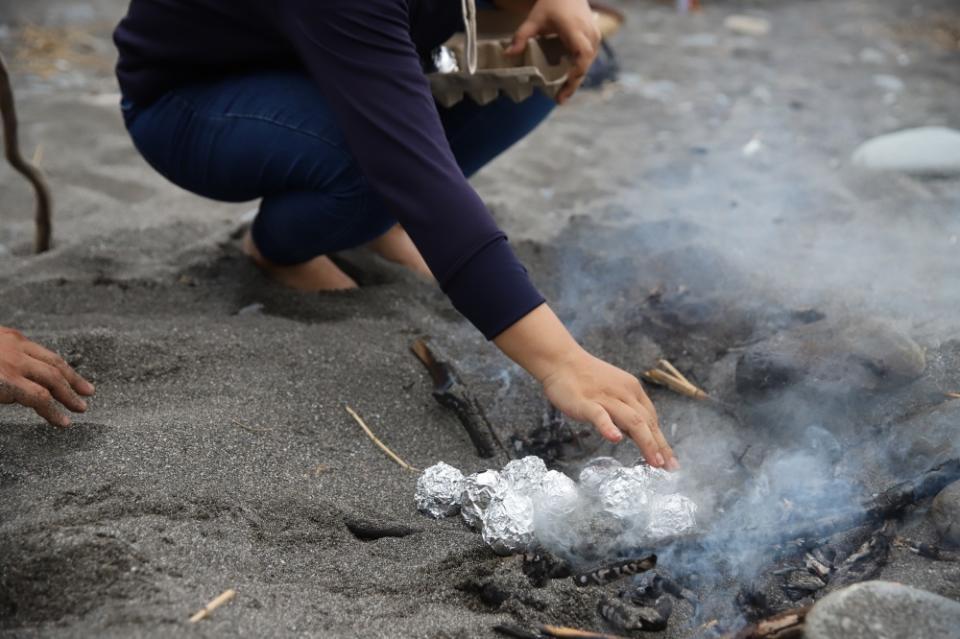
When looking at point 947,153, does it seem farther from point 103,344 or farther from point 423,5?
point 103,344

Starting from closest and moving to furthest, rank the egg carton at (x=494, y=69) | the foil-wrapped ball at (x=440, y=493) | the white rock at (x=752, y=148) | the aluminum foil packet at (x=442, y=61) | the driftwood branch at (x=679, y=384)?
the foil-wrapped ball at (x=440, y=493), the driftwood branch at (x=679, y=384), the egg carton at (x=494, y=69), the aluminum foil packet at (x=442, y=61), the white rock at (x=752, y=148)

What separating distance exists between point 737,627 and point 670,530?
216mm

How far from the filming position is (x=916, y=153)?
3600 millimetres

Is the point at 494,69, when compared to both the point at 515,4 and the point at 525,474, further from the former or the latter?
the point at 525,474

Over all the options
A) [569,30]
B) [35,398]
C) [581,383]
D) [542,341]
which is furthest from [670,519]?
[569,30]

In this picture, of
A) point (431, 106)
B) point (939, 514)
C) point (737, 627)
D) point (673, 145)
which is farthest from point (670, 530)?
point (673, 145)

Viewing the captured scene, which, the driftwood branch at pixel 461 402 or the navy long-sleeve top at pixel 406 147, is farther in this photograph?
the driftwood branch at pixel 461 402

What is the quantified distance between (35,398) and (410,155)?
833mm

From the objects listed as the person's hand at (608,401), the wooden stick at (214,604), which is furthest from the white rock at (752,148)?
the wooden stick at (214,604)

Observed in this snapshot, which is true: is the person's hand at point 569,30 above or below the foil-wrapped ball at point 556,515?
above

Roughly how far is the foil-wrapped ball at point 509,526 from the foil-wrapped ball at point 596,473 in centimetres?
14

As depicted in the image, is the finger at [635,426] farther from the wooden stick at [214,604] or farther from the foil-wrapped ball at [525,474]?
the wooden stick at [214,604]

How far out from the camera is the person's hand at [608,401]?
5.19 ft

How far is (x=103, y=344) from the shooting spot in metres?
2.20
